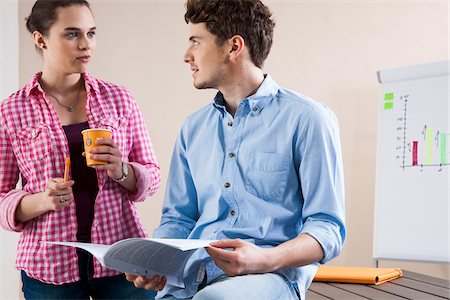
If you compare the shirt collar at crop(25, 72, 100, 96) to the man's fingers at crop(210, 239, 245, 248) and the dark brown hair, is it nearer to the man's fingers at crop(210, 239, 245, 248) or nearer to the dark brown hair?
the dark brown hair

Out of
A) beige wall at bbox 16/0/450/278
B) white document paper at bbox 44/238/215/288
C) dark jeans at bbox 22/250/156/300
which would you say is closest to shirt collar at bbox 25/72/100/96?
dark jeans at bbox 22/250/156/300

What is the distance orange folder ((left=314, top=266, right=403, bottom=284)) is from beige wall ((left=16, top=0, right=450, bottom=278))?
1133 millimetres

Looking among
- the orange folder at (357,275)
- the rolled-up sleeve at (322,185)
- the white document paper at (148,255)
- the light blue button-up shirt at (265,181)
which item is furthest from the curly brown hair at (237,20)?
the orange folder at (357,275)

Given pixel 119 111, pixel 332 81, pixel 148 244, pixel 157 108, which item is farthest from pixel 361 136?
pixel 148 244

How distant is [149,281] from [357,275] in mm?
1359

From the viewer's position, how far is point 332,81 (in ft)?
12.8

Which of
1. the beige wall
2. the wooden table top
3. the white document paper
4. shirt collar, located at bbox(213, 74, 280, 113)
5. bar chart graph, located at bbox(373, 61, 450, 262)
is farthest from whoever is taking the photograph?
the beige wall

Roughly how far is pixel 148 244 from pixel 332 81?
112 inches

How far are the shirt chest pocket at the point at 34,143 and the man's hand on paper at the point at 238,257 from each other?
0.66 meters

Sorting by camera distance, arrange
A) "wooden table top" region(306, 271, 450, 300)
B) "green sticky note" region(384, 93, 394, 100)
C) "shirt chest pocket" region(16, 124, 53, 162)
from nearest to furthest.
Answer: "shirt chest pocket" region(16, 124, 53, 162)
"wooden table top" region(306, 271, 450, 300)
"green sticky note" region(384, 93, 394, 100)

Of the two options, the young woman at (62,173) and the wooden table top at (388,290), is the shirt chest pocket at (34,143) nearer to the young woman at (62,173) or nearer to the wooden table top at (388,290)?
the young woman at (62,173)

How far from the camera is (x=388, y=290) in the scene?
7.70 feet

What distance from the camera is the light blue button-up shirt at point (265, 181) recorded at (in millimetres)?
1430

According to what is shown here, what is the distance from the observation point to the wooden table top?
2178mm
